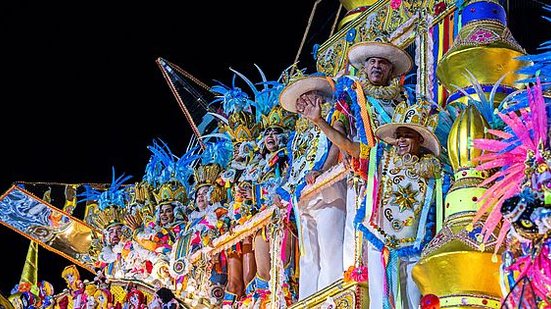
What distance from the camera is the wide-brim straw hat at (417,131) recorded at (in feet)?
25.7

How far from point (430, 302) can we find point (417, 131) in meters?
1.58

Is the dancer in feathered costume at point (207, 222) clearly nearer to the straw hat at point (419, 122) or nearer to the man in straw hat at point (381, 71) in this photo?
the man in straw hat at point (381, 71)

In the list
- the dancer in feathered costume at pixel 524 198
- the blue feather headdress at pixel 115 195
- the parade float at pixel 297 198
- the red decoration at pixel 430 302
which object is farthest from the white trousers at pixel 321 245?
the blue feather headdress at pixel 115 195

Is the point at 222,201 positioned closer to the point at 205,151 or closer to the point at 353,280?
the point at 205,151

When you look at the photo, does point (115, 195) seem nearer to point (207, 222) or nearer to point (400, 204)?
point (207, 222)

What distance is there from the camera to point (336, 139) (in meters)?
8.63

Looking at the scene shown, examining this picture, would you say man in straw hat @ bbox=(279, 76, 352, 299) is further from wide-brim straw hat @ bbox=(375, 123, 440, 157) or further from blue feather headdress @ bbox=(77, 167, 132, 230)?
blue feather headdress @ bbox=(77, 167, 132, 230)

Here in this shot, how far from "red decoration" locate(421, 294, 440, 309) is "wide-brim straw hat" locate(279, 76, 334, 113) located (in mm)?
2928

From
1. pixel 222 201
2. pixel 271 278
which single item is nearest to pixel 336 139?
pixel 271 278

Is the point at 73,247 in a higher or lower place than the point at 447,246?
higher

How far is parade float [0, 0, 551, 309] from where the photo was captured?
618 centimetres

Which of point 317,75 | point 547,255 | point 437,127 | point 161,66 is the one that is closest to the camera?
point 547,255

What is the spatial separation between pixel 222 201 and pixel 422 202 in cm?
Answer: 350

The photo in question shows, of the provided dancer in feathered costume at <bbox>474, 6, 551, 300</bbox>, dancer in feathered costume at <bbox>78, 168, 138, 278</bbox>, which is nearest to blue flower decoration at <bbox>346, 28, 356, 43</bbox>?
dancer in feathered costume at <bbox>78, 168, 138, 278</bbox>
